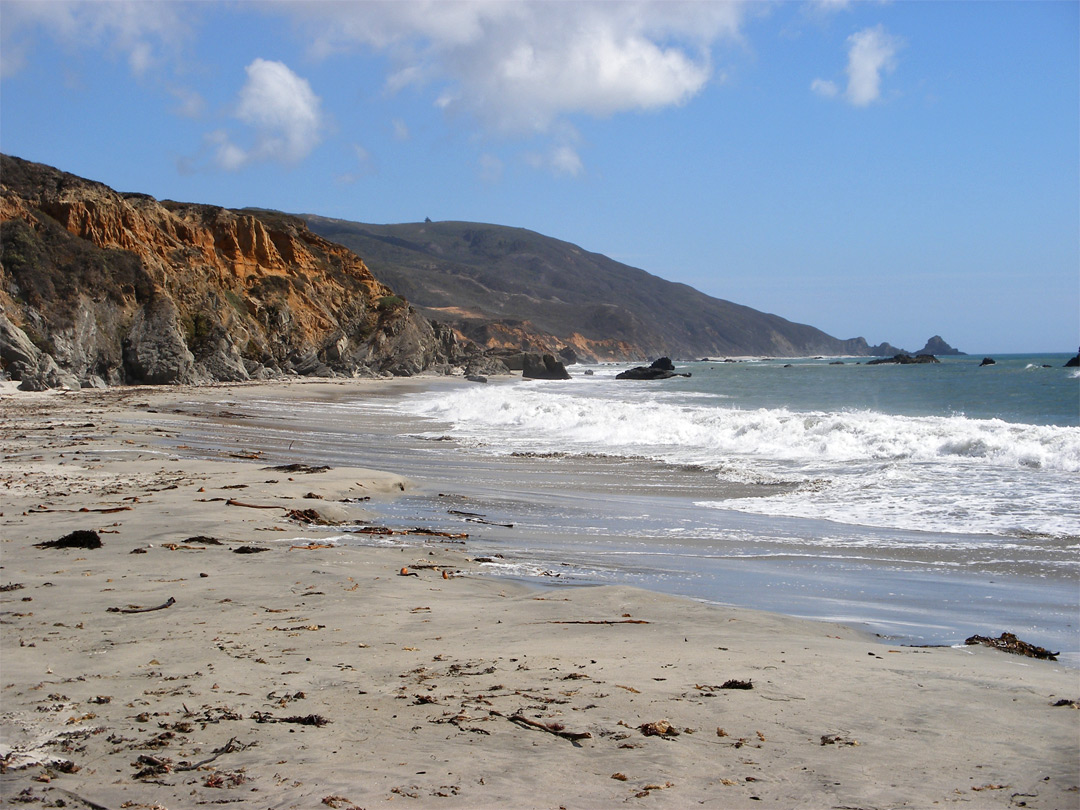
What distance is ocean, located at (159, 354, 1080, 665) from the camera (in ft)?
21.7

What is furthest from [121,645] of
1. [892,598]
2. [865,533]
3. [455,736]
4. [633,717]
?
[865,533]

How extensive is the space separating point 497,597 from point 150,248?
40.0 m

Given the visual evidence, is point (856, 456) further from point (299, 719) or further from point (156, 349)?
point (156, 349)

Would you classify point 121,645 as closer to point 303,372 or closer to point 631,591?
point 631,591

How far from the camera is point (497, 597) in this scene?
598cm

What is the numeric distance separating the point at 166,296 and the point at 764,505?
32741 mm

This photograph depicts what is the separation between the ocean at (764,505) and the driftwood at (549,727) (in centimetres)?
289

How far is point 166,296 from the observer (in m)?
36.6

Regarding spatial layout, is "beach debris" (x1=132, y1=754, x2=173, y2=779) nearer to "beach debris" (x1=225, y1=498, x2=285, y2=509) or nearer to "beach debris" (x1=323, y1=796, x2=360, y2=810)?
"beach debris" (x1=323, y1=796, x2=360, y2=810)

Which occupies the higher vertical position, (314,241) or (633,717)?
(314,241)

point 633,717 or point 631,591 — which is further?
point 631,591

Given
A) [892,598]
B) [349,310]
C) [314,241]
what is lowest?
[892,598]

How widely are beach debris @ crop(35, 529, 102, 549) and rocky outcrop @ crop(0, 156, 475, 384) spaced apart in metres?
24.6

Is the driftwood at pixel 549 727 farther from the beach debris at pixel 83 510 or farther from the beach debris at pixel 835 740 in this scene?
the beach debris at pixel 83 510
